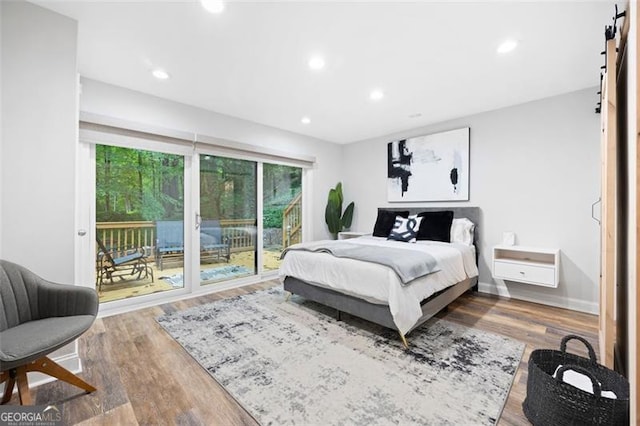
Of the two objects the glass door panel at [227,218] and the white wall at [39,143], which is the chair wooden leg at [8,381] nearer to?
the white wall at [39,143]

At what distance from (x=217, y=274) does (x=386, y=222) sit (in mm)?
2643

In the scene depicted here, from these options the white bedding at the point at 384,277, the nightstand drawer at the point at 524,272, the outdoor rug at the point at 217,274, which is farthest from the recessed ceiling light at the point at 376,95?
the outdoor rug at the point at 217,274

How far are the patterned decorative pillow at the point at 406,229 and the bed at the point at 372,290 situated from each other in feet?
1.29

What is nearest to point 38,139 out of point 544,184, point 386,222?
point 386,222

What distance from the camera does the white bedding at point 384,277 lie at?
210 centimetres

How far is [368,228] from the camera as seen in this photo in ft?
16.4

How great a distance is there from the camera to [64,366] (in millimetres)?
1793

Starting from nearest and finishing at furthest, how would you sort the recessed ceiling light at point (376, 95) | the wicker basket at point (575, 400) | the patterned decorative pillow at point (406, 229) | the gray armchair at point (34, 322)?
the wicker basket at point (575, 400)
the gray armchair at point (34, 322)
the recessed ceiling light at point (376, 95)
the patterned decorative pillow at point (406, 229)

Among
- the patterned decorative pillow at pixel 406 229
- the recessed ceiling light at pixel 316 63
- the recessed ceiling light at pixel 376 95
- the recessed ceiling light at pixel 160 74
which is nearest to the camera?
the recessed ceiling light at pixel 316 63

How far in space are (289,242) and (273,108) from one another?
227cm

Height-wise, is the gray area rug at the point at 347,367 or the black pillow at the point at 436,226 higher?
the black pillow at the point at 436,226

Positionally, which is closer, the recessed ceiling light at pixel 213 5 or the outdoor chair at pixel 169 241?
the recessed ceiling light at pixel 213 5

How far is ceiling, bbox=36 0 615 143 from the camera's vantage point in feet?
5.90

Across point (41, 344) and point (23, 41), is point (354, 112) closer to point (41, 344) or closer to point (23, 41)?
point (23, 41)
